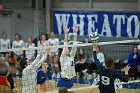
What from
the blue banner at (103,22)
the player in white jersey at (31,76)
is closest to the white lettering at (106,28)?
the blue banner at (103,22)

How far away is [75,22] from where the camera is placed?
58.1ft

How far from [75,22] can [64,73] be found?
28.1 feet

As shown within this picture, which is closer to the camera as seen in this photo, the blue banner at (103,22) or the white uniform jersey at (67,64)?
the white uniform jersey at (67,64)

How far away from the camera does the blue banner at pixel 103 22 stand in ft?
52.6

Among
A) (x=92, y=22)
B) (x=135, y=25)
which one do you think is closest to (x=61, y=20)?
(x=92, y=22)

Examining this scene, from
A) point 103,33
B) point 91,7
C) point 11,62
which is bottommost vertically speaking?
point 11,62

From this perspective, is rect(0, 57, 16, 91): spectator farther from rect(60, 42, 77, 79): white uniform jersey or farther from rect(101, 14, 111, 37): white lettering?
rect(101, 14, 111, 37): white lettering

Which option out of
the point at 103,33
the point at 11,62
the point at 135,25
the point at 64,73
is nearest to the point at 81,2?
the point at 103,33

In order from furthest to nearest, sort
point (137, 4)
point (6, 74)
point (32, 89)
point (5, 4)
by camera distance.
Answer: point (5, 4), point (137, 4), point (6, 74), point (32, 89)

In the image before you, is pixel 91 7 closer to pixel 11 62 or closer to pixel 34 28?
pixel 34 28

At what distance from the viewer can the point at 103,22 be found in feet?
55.1

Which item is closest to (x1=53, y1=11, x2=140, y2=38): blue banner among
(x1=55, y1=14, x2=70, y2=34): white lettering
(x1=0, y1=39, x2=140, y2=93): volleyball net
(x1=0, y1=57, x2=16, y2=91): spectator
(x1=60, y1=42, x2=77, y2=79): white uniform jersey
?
(x1=55, y1=14, x2=70, y2=34): white lettering

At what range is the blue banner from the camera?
16.0m

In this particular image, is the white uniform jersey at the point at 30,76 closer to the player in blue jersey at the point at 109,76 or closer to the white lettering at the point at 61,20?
the player in blue jersey at the point at 109,76
